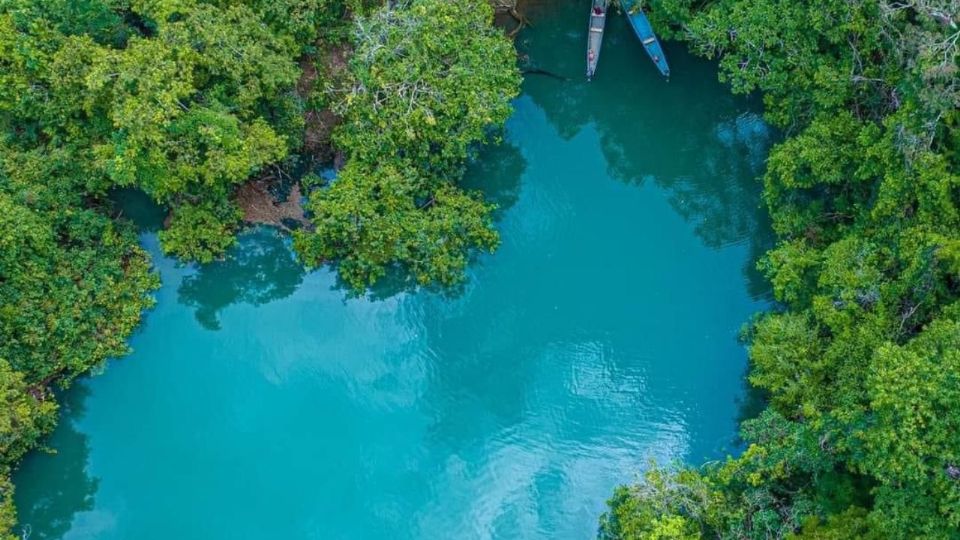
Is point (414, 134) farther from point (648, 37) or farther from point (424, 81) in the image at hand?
point (648, 37)

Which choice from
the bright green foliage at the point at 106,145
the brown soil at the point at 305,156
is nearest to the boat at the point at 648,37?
the brown soil at the point at 305,156

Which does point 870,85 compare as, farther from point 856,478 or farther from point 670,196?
point 856,478

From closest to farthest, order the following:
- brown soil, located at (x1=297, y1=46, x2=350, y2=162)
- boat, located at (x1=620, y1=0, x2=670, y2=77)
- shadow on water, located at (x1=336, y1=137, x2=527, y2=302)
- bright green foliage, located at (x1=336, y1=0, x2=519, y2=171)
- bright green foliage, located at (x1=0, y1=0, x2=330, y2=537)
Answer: bright green foliage, located at (x1=0, y1=0, x2=330, y2=537)
bright green foliage, located at (x1=336, y1=0, x2=519, y2=171)
shadow on water, located at (x1=336, y1=137, x2=527, y2=302)
brown soil, located at (x1=297, y1=46, x2=350, y2=162)
boat, located at (x1=620, y1=0, x2=670, y2=77)

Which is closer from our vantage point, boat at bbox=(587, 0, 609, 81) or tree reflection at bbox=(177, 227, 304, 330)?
tree reflection at bbox=(177, 227, 304, 330)

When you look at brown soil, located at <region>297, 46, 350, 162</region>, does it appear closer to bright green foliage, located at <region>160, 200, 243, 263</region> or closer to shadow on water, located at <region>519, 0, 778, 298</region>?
bright green foliage, located at <region>160, 200, 243, 263</region>

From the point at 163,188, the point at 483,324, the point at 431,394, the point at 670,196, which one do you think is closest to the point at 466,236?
the point at 483,324

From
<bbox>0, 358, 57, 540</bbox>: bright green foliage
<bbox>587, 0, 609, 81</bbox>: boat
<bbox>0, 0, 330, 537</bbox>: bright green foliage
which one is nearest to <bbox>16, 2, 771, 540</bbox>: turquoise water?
<bbox>0, 358, 57, 540</bbox>: bright green foliage

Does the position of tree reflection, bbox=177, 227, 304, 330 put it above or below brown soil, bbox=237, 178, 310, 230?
below
